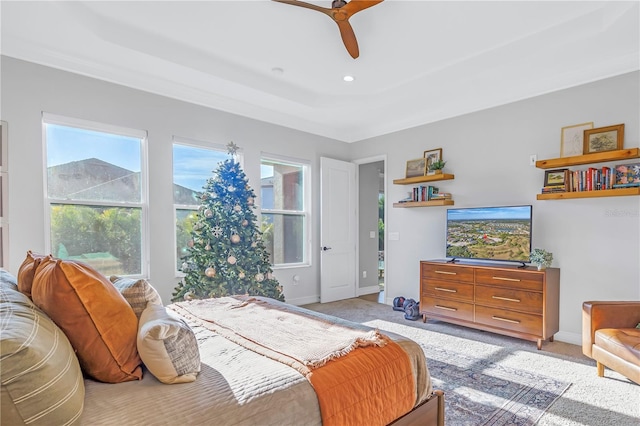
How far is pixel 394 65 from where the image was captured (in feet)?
11.9

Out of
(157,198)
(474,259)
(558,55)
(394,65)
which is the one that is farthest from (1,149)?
(558,55)

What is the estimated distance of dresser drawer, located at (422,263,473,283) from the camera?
387 centimetres

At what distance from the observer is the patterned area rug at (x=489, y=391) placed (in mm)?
2125

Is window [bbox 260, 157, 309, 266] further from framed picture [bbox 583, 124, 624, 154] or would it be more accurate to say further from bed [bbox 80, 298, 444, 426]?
framed picture [bbox 583, 124, 624, 154]

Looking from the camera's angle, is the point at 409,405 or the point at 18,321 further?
the point at 409,405

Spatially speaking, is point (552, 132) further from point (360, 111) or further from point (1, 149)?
point (1, 149)

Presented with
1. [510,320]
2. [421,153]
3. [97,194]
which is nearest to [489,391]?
[510,320]

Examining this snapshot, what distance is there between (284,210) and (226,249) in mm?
1588

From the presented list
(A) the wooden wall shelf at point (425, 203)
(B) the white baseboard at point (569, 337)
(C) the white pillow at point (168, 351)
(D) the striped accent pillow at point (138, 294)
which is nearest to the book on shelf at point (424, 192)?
(A) the wooden wall shelf at point (425, 203)

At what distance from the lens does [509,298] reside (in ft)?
11.6

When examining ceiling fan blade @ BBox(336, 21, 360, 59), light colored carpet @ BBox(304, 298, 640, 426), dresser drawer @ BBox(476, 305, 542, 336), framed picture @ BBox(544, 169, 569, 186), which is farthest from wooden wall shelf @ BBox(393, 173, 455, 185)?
ceiling fan blade @ BBox(336, 21, 360, 59)

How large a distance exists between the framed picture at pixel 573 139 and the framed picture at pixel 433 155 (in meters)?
1.39

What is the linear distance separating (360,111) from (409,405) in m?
4.01

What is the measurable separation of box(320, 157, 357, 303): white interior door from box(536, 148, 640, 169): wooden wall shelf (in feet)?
9.22
